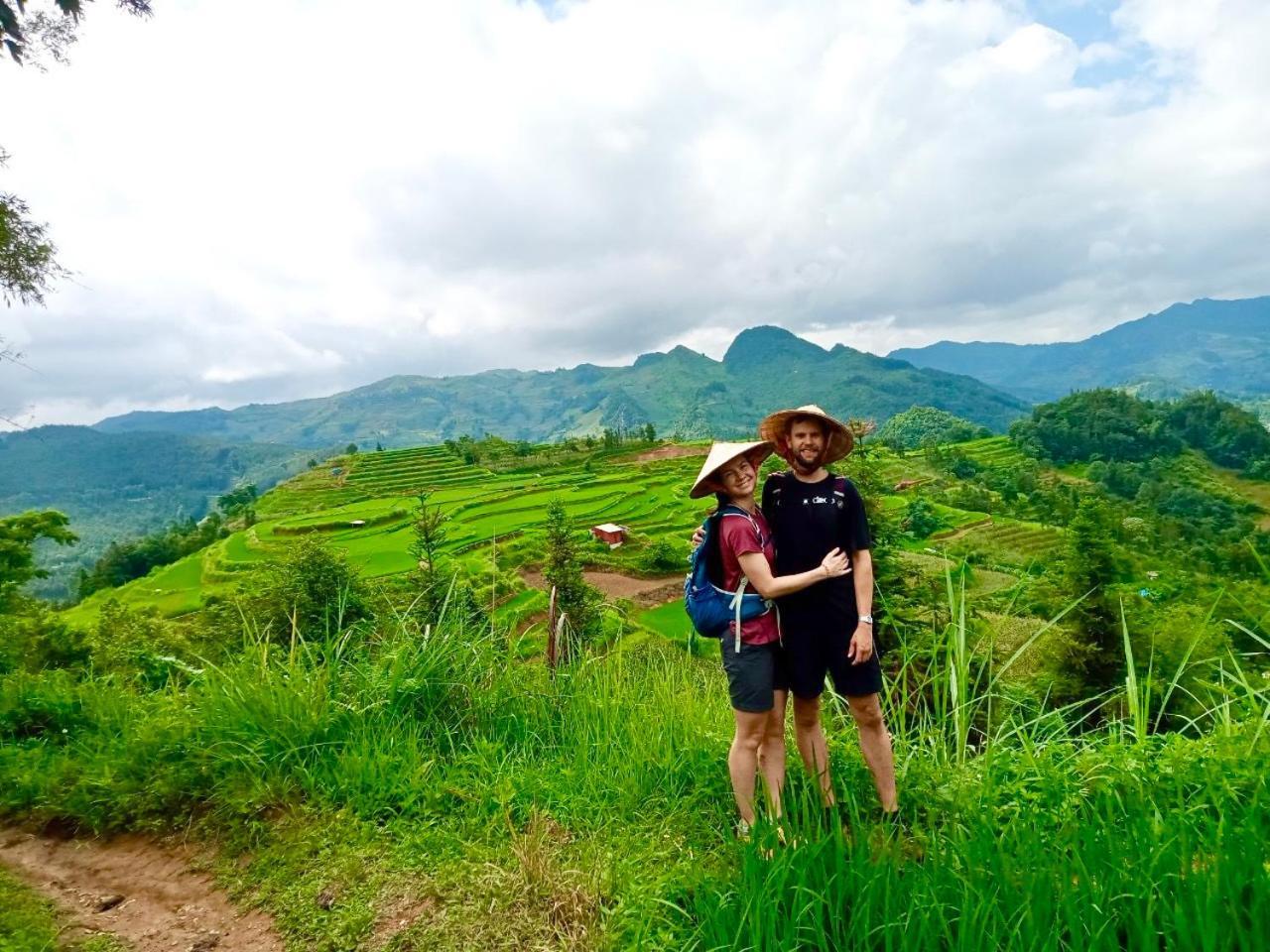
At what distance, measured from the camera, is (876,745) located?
271cm

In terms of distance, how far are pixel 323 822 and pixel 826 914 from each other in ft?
7.02

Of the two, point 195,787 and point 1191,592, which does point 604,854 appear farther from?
point 1191,592

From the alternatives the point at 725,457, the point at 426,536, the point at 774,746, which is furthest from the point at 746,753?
the point at 426,536

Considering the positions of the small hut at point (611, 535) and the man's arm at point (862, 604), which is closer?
the man's arm at point (862, 604)

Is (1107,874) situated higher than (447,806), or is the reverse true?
(1107,874)

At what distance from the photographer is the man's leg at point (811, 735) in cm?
278

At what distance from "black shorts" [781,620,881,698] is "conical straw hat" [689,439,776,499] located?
2.20ft

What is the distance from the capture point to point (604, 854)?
2467 mm

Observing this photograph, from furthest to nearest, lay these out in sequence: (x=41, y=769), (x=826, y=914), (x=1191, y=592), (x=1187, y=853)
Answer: (x=1191, y=592)
(x=41, y=769)
(x=826, y=914)
(x=1187, y=853)

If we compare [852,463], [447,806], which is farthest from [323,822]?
[852,463]

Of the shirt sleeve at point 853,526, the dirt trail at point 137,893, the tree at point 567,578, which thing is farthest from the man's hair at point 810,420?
the tree at point 567,578

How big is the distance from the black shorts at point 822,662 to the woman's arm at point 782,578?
0.23 metres

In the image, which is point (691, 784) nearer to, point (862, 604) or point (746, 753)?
point (746, 753)

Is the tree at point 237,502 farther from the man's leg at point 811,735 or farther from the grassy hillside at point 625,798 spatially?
the man's leg at point 811,735
